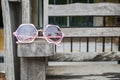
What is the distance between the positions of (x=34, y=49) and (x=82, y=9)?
2.25 feet

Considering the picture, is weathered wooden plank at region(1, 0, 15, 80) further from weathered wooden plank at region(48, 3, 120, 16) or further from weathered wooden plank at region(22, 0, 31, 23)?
weathered wooden plank at region(48, 3, 120, 16)

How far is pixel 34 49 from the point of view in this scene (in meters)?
1.57

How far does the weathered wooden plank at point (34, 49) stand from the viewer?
1565 millimetres

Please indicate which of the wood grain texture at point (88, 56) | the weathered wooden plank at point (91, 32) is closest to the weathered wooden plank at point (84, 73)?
the wood grain texture at point (88, 56)

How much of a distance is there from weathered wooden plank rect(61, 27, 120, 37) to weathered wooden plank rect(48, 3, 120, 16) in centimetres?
11

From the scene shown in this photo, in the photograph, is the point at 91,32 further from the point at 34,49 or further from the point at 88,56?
the point at 34,49

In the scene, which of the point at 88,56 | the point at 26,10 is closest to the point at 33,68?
the point at 26,10

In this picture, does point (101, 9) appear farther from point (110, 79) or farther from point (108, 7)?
point (110, 79)

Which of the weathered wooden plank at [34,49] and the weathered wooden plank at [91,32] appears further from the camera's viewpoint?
the weathered wooden plank at [91,32]

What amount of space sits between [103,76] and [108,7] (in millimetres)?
470

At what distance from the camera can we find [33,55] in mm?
1566

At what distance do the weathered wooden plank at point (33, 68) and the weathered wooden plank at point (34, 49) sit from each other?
78 mm

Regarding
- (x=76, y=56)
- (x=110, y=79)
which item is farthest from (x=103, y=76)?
(x=76, y=56)

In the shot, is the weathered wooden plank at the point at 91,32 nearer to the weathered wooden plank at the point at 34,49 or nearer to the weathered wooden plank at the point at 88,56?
the weathered wooden plank at the point at 88,56
